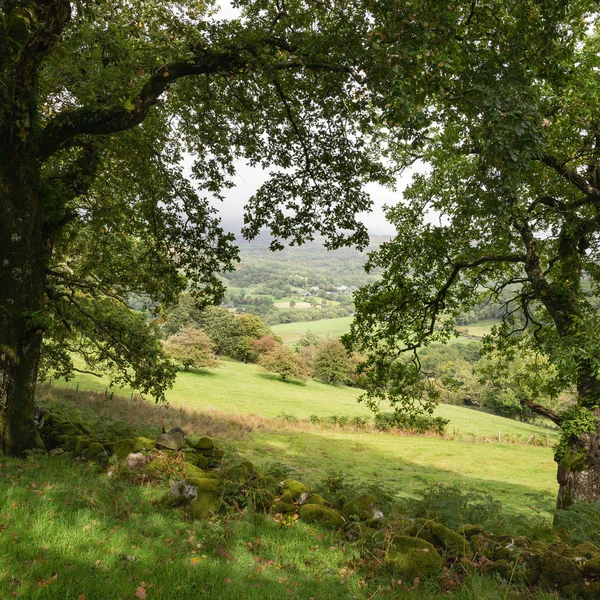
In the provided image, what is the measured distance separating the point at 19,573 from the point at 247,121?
11.4 m

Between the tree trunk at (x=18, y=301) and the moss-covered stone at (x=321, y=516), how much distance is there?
641 cm

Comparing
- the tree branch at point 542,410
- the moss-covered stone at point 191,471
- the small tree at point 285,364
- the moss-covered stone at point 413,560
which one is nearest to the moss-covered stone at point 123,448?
the moss-covered stone at point 191,471

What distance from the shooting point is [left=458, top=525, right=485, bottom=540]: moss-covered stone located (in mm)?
6707

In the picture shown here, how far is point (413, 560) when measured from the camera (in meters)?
5.89

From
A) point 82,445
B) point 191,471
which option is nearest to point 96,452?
point 82,445

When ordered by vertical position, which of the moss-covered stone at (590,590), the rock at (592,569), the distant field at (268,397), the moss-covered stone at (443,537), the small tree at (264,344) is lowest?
the distant field at (268,397)

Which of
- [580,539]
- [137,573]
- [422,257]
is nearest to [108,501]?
[137,573]

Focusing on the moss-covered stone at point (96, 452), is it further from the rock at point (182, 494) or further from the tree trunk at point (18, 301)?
the rock at point (182, 494)

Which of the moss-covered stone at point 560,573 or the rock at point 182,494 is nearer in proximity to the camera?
the moss-covered stone at point 560,573

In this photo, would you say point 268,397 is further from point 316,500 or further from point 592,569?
point 592,569

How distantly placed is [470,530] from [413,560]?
151 centimetres

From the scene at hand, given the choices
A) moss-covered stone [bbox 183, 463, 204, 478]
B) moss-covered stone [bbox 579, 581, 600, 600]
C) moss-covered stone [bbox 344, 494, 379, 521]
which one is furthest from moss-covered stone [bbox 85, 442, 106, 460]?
moss-covered stone [bbox 579, 581, 600, 600]

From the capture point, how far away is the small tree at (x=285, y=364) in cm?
6556

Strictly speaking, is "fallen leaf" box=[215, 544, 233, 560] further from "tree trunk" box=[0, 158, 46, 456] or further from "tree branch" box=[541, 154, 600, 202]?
"tree branch" box=[541, 154, 600, 202]
